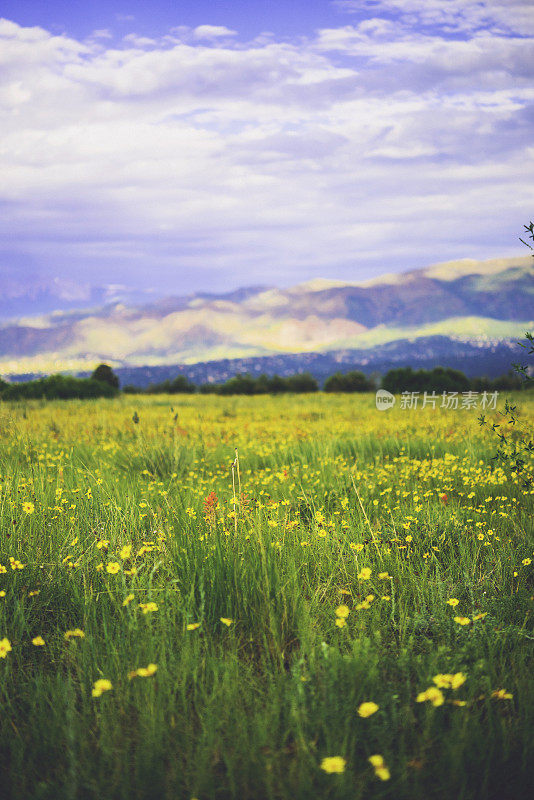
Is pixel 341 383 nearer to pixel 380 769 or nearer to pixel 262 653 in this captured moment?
pixel 262 653

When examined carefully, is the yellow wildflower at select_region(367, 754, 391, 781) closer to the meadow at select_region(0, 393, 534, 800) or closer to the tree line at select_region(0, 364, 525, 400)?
the meadow at select_region(0, 393, 534, 800)

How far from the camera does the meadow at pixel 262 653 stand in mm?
1943

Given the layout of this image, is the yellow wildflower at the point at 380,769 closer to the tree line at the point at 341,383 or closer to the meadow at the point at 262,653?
the meadow at the point at 262,653

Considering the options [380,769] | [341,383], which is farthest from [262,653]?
[341,383]

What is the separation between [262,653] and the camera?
2.72 meters

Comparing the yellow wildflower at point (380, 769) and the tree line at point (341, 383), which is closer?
the yellow wildflower at point (380, 769)

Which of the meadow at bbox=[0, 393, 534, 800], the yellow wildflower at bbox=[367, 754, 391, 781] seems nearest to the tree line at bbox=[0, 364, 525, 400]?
the meadow at bbox=[0, 393, 534, 800]

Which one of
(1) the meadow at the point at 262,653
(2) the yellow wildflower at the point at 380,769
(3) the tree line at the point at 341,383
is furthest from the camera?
(3) the tree line at the point at 341,383

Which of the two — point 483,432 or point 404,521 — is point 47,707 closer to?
point 404,521

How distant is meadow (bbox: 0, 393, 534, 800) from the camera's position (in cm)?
194

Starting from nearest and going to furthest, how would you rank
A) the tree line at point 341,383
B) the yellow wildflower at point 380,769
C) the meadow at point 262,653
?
the yellow wildflower at point 380,769, the meadow at point 262,653, the tree line at point 341,383

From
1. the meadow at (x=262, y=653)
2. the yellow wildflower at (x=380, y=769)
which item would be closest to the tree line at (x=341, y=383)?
the meadow at (x=262, y=653)

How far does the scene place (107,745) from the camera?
2049mm

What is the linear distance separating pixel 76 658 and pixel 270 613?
108cm
